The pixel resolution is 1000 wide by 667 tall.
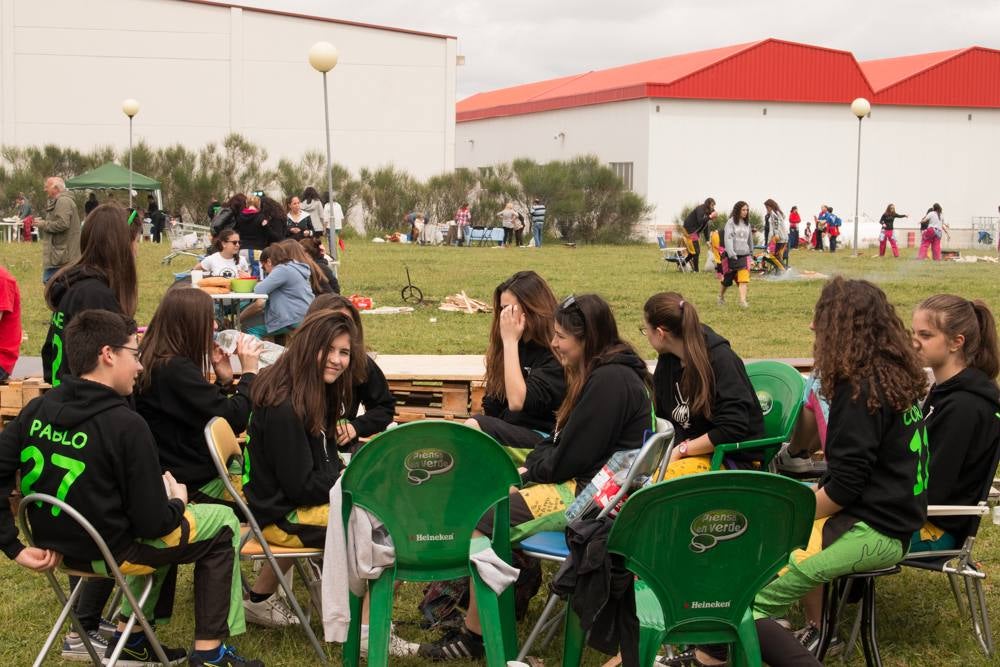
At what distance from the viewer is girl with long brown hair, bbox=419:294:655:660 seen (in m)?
4.13

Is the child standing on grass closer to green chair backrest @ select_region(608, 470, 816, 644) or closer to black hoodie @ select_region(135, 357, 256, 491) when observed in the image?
black hoodie @ select_region(135, 357, 256, 491)

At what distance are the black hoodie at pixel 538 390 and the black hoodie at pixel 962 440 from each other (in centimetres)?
157

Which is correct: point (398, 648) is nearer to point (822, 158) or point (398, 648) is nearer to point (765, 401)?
point (765, 401)

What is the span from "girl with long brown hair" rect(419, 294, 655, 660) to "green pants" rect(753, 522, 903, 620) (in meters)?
0.68

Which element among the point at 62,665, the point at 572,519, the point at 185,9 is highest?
the point at 185,9

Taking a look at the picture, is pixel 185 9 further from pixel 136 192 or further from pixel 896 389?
pixel 896 389

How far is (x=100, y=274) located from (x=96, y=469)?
1930 millimetres

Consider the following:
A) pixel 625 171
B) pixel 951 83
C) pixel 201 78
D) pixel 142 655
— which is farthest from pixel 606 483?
pixel 951 83

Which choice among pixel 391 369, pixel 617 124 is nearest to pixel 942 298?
pixel 391 369

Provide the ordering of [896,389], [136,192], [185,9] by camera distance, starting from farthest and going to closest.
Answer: [185,9], [136,192], [896,389]

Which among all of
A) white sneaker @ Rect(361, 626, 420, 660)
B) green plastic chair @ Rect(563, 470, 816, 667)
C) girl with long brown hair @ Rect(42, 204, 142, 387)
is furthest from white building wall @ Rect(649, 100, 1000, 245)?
green plastic chair @ Rect(563, 470, 816, 667)

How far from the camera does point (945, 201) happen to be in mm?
53188

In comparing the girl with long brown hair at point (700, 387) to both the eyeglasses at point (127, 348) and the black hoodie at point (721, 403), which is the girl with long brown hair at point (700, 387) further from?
the eyeglasses at point (127, 348)

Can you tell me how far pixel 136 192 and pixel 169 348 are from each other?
3746 cm
